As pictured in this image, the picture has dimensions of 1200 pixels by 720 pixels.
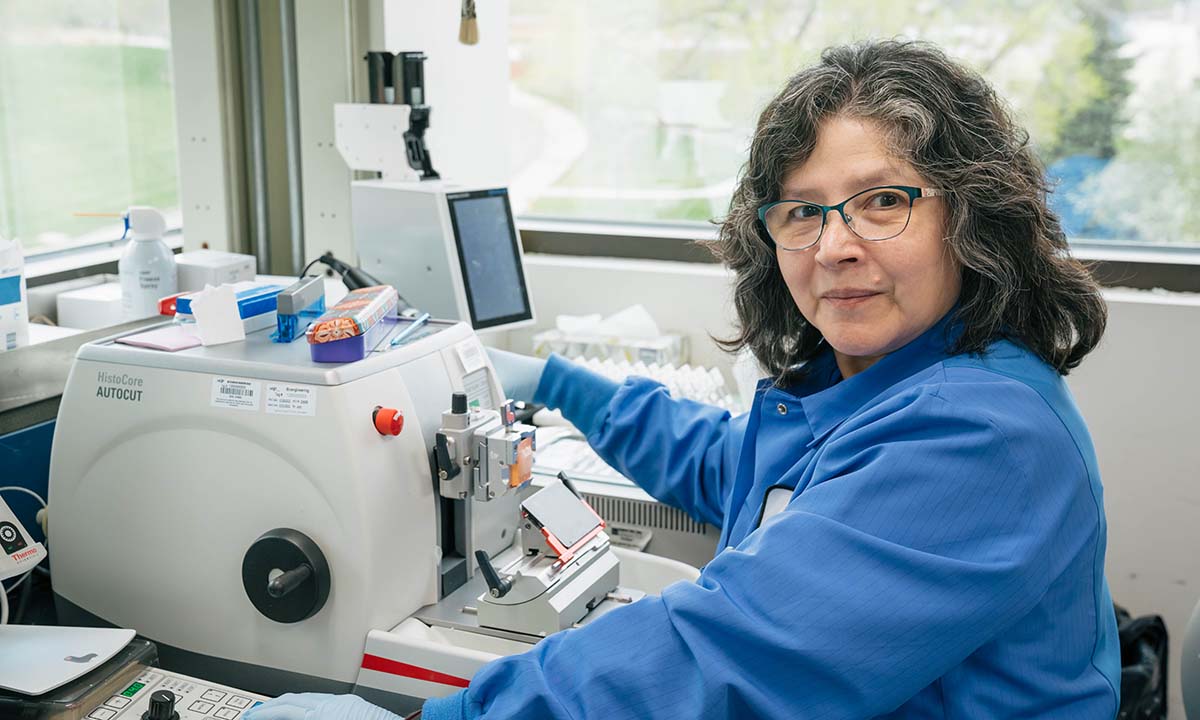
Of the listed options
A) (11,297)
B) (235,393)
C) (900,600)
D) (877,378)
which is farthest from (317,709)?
(11,297)

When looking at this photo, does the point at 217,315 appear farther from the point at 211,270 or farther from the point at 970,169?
the point at 970,169

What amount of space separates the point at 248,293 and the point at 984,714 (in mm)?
1051

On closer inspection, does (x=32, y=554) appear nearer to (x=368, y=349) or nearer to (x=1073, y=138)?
(x=368, y=349)

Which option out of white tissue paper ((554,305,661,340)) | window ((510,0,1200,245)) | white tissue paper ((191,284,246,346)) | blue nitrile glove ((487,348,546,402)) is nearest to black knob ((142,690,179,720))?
white tissue paper ((191,284,246,346))

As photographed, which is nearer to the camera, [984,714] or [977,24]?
[984,714]

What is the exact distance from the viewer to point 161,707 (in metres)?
1.07

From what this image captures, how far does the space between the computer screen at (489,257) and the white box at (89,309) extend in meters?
0.62

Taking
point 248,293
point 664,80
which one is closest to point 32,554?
point 248,293

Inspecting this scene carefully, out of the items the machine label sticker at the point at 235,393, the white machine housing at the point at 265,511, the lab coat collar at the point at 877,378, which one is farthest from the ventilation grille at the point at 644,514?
the machine label sticker at the point at 235,393

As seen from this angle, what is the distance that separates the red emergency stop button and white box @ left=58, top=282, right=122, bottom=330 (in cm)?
83

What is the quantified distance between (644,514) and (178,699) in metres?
0.79

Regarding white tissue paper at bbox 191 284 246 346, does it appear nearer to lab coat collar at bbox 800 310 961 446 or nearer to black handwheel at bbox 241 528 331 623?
black handwheel at bbox 241 528 331 623

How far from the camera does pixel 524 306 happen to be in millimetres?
1920

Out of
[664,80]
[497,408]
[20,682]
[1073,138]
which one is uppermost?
[664,80]
